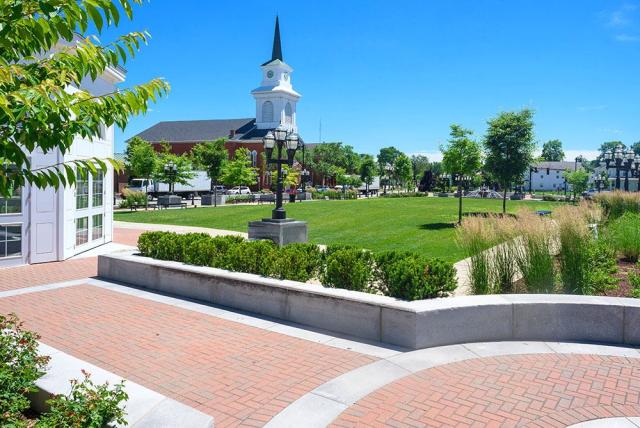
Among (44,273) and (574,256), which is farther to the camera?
(44,273)

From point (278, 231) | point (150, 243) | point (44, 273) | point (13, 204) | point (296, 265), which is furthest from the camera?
point (278, 231)

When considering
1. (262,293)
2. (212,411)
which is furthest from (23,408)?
(262,293)

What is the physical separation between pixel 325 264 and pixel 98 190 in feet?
32.8

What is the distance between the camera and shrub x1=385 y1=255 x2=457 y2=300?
6.85 meters

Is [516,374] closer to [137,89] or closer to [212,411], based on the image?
[212,411]

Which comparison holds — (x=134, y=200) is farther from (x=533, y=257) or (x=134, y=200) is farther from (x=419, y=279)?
(x=533, y=257)

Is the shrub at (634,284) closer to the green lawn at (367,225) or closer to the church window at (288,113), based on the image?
the green lawn at (367,225)

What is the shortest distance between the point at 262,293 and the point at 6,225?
8.11m

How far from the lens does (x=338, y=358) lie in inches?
237

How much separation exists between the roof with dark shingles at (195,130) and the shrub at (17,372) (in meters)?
79.3

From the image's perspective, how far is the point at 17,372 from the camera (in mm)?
3982

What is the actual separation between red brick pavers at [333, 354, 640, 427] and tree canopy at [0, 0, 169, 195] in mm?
3215

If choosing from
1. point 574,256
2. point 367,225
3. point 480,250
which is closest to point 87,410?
point 480,250

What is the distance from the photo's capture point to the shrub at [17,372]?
353 centimetres
